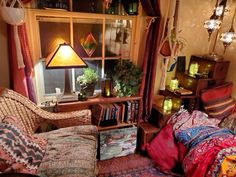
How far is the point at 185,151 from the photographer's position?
1956 mm

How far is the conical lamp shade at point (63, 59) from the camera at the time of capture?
1604mm

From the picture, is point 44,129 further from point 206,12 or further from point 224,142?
point 206,12

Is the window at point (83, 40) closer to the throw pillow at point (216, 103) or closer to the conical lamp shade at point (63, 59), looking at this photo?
the conical lamp shade at point (63, 59)

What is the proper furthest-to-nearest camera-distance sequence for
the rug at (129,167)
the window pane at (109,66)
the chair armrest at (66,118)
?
the window pane at (109,66), the rug at (129,167), the chair armrest at (66,118)

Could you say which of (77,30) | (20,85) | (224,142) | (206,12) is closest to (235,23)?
(206,12)

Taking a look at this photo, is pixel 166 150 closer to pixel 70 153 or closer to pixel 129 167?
pixel 129 167

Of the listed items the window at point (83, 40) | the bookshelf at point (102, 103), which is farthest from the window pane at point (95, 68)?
the bookshelf at point (102, 103)

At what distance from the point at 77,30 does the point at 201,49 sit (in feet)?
5.24

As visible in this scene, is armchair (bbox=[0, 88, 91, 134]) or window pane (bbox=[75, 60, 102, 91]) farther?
window pane (bbox=[75, 60, 102, 91])

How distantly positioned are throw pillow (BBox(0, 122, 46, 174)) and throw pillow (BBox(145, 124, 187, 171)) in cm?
118

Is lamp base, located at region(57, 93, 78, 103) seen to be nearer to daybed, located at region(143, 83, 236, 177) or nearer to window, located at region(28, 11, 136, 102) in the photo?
window, located at region(28, 11, 136, 102)

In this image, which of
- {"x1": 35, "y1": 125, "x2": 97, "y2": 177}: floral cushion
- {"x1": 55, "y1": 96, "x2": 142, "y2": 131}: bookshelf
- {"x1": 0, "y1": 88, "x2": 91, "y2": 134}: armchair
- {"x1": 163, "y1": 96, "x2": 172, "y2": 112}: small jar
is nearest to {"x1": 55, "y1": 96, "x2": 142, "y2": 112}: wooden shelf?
{"x1": 55, "y1": 96, "x2": 142, "y2": 131}: bookshelf

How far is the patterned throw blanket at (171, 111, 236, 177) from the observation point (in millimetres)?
1565

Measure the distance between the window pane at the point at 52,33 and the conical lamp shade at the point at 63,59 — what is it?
25cm
